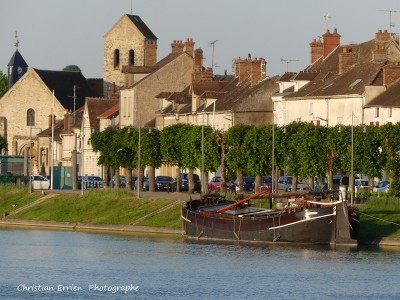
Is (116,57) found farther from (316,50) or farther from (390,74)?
(390,74)

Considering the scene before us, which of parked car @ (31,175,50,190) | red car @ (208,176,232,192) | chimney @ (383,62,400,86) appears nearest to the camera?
red car @ (208,176,232,192)

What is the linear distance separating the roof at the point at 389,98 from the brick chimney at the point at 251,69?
20752 mm

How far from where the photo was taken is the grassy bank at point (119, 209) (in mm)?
95188

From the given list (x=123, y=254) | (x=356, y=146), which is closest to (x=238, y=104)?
(x=356, y=146)

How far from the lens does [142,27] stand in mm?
184500

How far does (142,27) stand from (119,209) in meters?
73.5

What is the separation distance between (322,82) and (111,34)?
58110 millimetres

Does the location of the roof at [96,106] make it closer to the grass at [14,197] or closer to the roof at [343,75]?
the grass at [14,197]

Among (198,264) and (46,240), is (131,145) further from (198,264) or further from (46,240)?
(198,264)

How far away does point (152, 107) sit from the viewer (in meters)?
156

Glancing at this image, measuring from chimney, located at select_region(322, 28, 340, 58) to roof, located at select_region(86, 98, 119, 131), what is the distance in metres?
35.3

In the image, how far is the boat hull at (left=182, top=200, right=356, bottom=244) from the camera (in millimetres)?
90562

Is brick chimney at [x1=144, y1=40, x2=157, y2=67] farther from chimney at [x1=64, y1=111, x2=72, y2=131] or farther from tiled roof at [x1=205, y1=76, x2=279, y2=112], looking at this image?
tiled roof at [x1=205, y1=76, x2=279, y2=112]

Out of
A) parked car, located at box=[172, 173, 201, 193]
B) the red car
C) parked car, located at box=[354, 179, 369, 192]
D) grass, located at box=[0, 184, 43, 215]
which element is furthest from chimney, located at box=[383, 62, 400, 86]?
grass, located at box=[0, 184, 43, 215]
